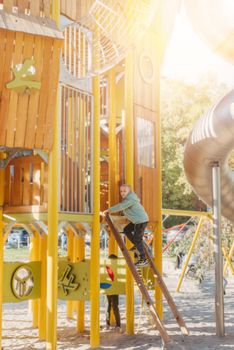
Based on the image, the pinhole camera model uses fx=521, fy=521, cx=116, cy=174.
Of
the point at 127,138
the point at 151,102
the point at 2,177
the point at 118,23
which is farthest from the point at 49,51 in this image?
the point at 151,102

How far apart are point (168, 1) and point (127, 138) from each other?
3.56 m

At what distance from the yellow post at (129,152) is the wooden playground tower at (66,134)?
2 centimetres

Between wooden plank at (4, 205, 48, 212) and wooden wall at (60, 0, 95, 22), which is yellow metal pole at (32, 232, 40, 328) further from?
wooden wall at (60, 0, 95, 22)

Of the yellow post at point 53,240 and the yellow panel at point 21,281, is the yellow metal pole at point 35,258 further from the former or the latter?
the yellow post at point 53,240

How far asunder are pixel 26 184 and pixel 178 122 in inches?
1119

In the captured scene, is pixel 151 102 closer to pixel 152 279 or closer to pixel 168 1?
pixel 168 1

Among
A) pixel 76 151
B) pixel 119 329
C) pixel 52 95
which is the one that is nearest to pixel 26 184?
pixel 76 151

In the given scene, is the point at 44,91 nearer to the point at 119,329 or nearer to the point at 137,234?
the point at 137,234

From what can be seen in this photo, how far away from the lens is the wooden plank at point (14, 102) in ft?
23.4

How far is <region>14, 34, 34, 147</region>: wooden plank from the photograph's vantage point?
7.20 m

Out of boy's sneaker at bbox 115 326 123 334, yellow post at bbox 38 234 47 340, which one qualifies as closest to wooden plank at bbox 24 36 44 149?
yellow post at bbox 38 234 47 340

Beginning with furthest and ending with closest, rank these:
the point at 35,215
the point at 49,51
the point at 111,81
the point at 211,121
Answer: the point at 111,81 < the point at 211,121 < the point at 35,215 < the point at 49,51

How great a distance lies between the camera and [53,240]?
7766 mm

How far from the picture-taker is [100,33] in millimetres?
9375
